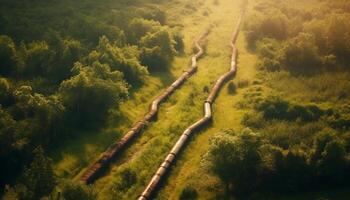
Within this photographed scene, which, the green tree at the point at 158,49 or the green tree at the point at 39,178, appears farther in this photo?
the green tree at the point at 158,49

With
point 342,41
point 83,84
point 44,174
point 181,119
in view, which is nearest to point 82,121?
point 83,84

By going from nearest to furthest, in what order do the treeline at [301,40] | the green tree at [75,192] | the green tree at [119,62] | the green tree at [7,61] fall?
the green tree at [75,192]
the green tree at [7,61]
the green tree at [119,62]
the treeline at [301,40]

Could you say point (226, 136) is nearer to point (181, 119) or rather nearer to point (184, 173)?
point (184, 173)

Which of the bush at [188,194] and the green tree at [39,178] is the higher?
the green tree at [39,178]

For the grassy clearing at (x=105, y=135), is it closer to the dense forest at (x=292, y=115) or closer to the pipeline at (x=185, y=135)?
the pipeline at (x=185, y=135)

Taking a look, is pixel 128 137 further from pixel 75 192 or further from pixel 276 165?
pixel 276 165

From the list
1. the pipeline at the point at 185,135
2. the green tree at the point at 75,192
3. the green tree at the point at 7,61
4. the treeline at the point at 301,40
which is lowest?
the pipeline at the point at 185,135

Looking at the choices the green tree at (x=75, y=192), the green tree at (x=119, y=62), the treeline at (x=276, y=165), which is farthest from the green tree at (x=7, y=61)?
the treeline at (x=276, y=165)
